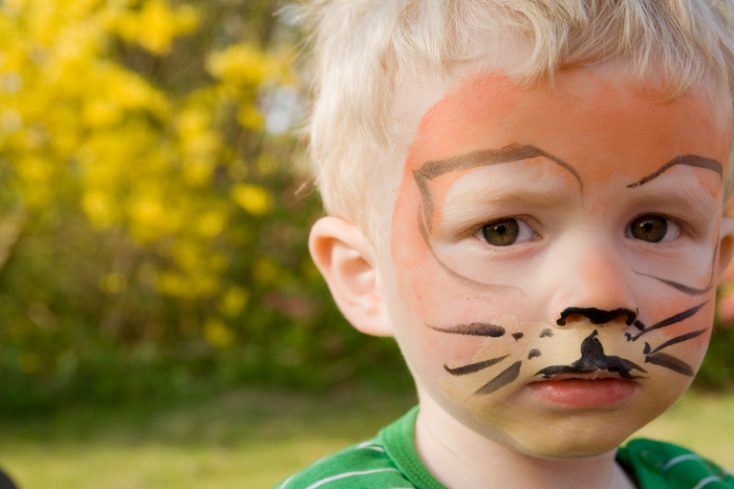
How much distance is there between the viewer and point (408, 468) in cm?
190

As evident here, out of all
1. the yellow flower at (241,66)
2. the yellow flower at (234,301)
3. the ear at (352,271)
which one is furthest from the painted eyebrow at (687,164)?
the yellow flower at (234,301)

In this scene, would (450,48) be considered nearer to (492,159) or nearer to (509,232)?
(492,159)

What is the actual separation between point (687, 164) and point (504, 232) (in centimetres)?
31

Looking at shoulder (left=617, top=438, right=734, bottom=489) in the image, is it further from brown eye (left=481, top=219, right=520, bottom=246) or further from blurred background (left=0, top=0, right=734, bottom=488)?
blurred background (left=0, top=0, right=734, bottom=488)

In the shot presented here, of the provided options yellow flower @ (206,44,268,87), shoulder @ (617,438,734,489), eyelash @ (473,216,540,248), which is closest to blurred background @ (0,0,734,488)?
yellow flower @ (206,44,268,87)

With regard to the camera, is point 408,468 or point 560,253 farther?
point 408,468

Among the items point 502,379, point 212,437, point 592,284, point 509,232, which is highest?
point 212,437

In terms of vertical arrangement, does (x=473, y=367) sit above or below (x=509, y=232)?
below

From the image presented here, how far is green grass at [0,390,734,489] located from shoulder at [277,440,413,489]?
9.47 feet

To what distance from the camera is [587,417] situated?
1654mm

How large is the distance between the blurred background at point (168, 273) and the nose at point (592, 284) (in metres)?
3.34

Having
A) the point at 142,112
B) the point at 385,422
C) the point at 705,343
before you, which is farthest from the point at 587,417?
the point at 142,112

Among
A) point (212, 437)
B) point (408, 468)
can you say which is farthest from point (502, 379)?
point (212, 437)

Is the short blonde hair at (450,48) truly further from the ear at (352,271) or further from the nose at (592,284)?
the nose at (592,284)
